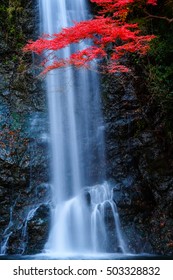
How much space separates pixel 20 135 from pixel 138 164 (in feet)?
11.9

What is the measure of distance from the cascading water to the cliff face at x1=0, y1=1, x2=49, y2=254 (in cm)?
35

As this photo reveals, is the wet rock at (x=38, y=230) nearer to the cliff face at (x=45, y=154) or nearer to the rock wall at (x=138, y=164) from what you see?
the cliff face at (x=45, y=154)

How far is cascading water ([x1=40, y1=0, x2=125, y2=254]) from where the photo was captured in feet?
26.0

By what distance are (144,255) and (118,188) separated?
1.98 m

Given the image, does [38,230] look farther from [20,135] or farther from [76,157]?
[20,135]

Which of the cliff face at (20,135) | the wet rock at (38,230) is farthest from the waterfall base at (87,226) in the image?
the cliff face at (20,135)

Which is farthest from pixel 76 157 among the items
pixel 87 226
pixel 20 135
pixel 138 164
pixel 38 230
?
pixel 38 230

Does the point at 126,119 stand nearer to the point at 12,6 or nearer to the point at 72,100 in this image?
the point at 72,100

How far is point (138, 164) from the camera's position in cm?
872

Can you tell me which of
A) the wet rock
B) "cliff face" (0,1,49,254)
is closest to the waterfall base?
the wet rock

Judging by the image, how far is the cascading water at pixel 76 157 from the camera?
7.91m

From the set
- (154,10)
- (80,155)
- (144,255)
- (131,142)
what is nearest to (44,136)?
(80,155)

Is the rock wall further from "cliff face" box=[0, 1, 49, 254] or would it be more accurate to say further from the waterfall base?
"cliff face" box=[0, 1, 49, 254]

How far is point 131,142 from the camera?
9.09 metres
